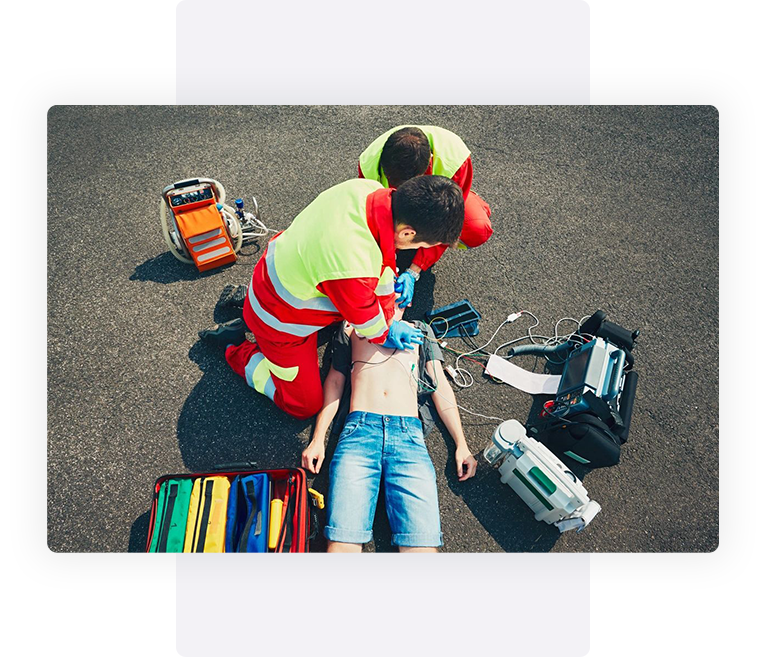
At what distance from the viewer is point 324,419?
303 cm

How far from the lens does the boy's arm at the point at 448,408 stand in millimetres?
3023

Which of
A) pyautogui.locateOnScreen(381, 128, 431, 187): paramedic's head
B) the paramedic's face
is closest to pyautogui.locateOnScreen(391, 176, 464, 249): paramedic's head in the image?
the paramedic's face

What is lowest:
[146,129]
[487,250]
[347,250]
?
[487,250]

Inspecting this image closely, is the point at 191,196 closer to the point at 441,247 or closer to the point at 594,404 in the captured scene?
the point at 441,247

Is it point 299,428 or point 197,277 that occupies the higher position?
point 197,277

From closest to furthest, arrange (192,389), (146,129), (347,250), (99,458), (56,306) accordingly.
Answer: (347,250), (99,458), (192,389), (56,306), (146,129)

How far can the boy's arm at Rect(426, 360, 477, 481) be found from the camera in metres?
3.02

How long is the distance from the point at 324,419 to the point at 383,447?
470mm

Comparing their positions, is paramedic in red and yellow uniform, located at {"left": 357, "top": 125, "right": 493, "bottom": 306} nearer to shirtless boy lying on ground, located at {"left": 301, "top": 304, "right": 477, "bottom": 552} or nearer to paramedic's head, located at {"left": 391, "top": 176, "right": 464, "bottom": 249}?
shirtless boy lying on ground, located at {"left": 301, "top": 304, "right": 477, "bottom": 552}

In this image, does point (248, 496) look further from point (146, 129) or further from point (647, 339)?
point (146, 129)

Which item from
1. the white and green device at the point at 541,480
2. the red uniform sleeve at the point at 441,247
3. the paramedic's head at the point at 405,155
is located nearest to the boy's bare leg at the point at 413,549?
the white and green device at the point at 541,480

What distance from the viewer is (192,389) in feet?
10.6

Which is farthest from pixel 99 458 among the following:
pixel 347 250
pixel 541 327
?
pixel 541 327

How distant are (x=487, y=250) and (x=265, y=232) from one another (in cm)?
175
